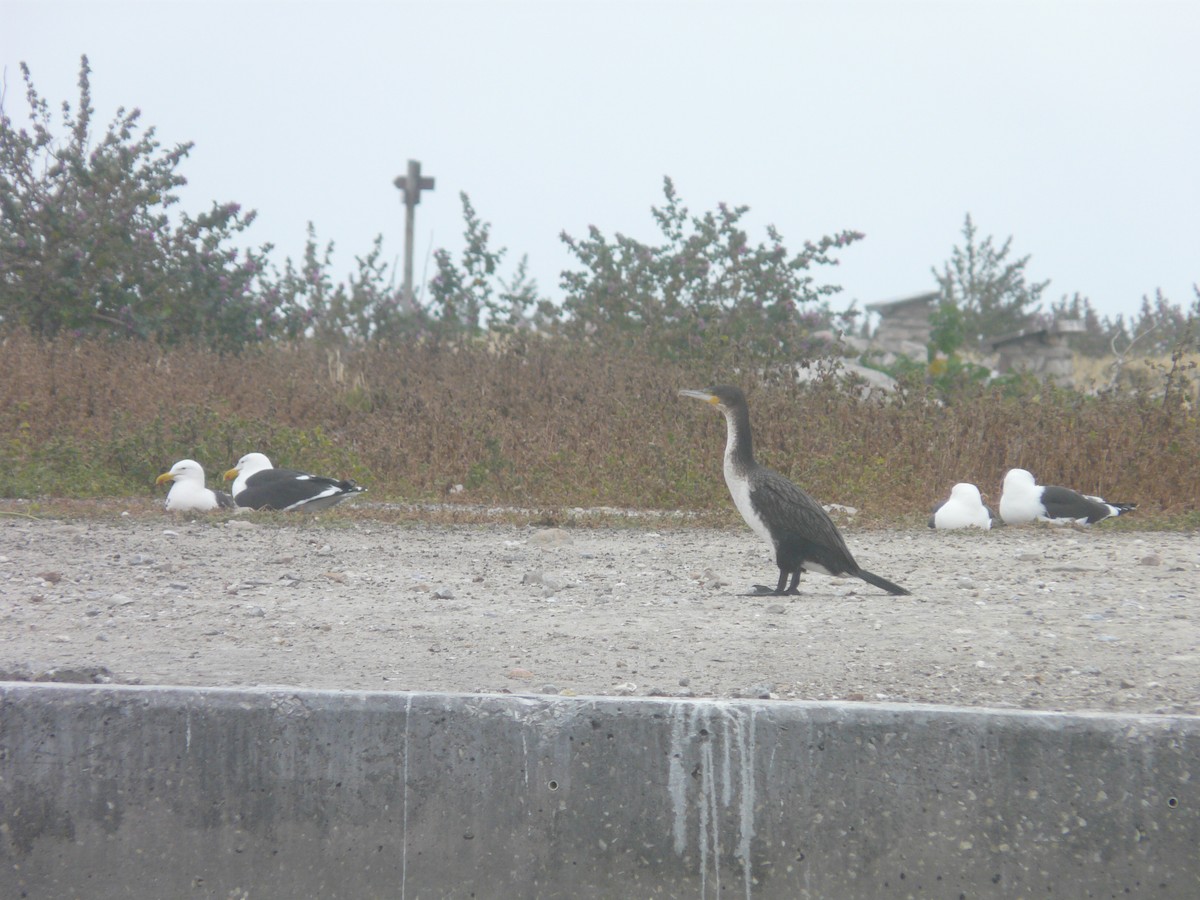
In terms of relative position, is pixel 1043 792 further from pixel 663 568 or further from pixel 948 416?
pixel 948 416

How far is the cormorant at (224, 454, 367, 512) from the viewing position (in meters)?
9.19

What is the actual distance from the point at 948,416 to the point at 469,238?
34.0 feet

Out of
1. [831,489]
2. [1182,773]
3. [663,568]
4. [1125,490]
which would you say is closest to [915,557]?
[663,568]

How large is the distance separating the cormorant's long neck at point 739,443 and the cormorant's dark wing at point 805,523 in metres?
0.39

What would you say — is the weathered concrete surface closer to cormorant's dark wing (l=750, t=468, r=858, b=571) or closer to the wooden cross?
cormorant's dark wing (l=750, t=468, r=858, b=571)

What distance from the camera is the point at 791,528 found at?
19.9 feet

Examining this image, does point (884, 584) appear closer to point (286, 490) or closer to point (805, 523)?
point (805, 523)

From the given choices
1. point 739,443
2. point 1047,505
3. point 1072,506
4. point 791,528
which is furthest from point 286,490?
point 1072,506

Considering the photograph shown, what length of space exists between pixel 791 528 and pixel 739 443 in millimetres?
826

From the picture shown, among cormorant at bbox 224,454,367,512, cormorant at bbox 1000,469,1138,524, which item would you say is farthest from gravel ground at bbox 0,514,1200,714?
cormorant at bbox 224,454,367,512

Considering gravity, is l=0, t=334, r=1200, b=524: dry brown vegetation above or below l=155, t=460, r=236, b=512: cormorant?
above

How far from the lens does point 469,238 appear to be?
66.0 ft

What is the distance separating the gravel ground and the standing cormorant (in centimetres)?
16

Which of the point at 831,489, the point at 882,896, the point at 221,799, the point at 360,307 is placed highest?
the point at 360,307
